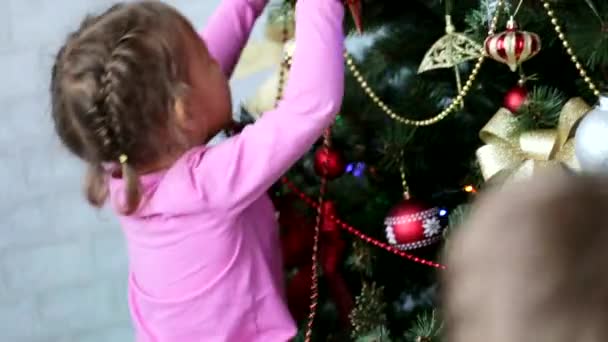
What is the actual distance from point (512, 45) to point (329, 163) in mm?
261

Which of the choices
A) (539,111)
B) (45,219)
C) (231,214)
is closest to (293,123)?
(231,214)

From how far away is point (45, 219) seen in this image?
1.49 meters

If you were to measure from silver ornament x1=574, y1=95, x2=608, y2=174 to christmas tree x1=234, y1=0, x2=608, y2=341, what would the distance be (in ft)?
0.48

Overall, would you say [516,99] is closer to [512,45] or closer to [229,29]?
[512,45]

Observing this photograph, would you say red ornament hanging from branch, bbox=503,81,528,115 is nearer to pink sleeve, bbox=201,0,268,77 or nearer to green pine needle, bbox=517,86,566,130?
green pine needle, bbox=517,86,566,130

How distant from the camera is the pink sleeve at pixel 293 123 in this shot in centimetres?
78

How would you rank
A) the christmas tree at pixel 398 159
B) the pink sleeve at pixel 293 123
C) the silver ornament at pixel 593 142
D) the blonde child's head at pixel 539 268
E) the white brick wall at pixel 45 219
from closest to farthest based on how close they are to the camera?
the blonde child's head at pixel 539 268, the silver ornament at pixel 593 142, the pink sleeve at pixel 293 123, the christmas tree at pixel 398 159, the white brick wall at pixel 45 219

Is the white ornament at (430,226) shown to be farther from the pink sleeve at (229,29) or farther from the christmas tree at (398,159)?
the pink sleeve at (229,29)

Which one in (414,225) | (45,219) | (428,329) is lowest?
(45,219)

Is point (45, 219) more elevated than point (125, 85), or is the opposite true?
point (125, 85)

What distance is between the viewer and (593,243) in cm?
39

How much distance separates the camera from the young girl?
79 centimetres

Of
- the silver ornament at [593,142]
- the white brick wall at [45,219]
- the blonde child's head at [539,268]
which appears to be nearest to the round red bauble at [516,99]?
the silver ornament at [593,142]

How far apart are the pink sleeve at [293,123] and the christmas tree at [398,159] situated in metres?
0.07
